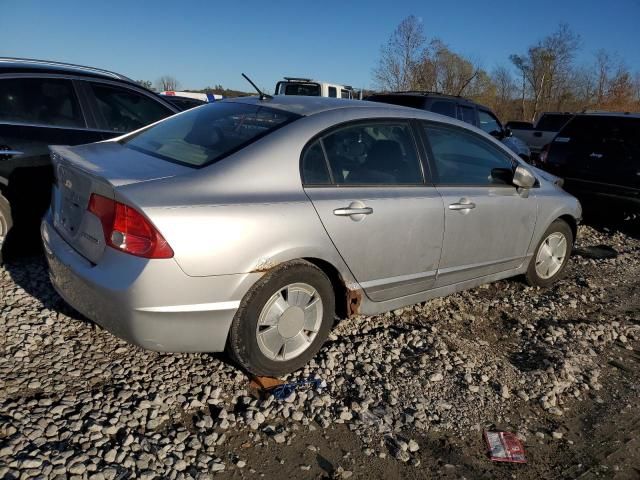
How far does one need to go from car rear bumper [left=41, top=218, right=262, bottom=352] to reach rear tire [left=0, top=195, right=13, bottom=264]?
1749mm

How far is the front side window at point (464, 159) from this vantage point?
380 cm

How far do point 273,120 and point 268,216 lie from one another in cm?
77

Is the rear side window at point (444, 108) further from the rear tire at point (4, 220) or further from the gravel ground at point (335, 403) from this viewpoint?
the rear tire at point (4, 220)

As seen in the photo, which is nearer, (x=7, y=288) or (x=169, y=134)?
(x=169, y=134)

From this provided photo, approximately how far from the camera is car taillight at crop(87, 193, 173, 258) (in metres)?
2.44

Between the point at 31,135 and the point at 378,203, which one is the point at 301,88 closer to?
the point at 31,135

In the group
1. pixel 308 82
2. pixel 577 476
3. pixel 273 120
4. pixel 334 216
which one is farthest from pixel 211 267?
pixel 308 82

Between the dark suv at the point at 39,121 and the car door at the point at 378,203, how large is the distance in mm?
2540

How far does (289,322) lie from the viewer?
118 inches

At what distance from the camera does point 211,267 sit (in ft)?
8.41

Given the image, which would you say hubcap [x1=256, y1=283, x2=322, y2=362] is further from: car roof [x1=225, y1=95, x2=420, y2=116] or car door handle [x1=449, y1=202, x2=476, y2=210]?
car door handle [x1=449, y1=202, x2=476, y2=210]

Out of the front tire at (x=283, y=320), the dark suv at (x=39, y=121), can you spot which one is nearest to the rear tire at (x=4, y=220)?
the dark suv at (x=39, y=121)

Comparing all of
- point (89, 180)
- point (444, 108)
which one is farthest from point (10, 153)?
point (444, 108)

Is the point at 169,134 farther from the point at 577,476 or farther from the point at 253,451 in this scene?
the point at 577,476
